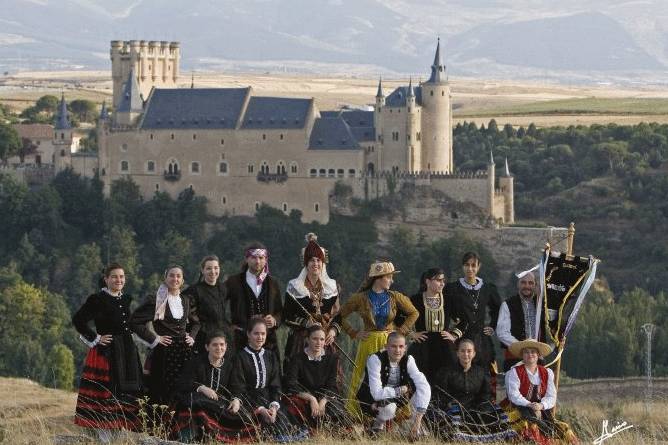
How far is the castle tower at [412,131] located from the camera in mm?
63844

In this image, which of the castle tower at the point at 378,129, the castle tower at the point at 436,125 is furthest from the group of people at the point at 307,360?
the castle tower at the point at 436,125

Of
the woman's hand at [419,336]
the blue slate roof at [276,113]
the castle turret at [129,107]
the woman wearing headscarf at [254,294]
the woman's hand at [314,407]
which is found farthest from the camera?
the castle turret at [129,107]

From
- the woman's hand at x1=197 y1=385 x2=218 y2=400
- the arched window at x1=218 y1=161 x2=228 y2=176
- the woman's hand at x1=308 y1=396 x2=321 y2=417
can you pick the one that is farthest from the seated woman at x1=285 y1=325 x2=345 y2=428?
the arched window at x1=218 y1=161 x2=228 y2=176

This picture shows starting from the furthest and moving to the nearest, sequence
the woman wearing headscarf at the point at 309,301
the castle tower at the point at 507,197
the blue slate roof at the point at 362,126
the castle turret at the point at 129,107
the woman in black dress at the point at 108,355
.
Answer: the castle turret at the point at 129,107 < the castle tower at the point at 507,197 < the blue slate roof at the point at 362,126 < the woman wearing headscarf at the point at 309,301 < the woman in black dress at the point at 108,355

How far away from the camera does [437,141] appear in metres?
64.8

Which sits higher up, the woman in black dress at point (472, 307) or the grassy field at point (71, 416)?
the woman in black dress at point (472, 307)

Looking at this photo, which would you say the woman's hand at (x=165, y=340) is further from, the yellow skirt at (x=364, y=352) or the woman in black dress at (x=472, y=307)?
the woman in black dress at (x=472, y=307)

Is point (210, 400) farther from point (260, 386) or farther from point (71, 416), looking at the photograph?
point (71, 416)

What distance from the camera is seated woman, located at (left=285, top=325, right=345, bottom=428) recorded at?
18047mm

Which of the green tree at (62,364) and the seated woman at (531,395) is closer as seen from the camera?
the seated woman at (531,395)

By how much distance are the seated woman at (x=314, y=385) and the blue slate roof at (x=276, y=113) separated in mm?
47856

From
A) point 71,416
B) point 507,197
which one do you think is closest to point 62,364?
point 507,197

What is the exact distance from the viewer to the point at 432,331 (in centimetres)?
1917

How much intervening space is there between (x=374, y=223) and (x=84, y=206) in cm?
1038
